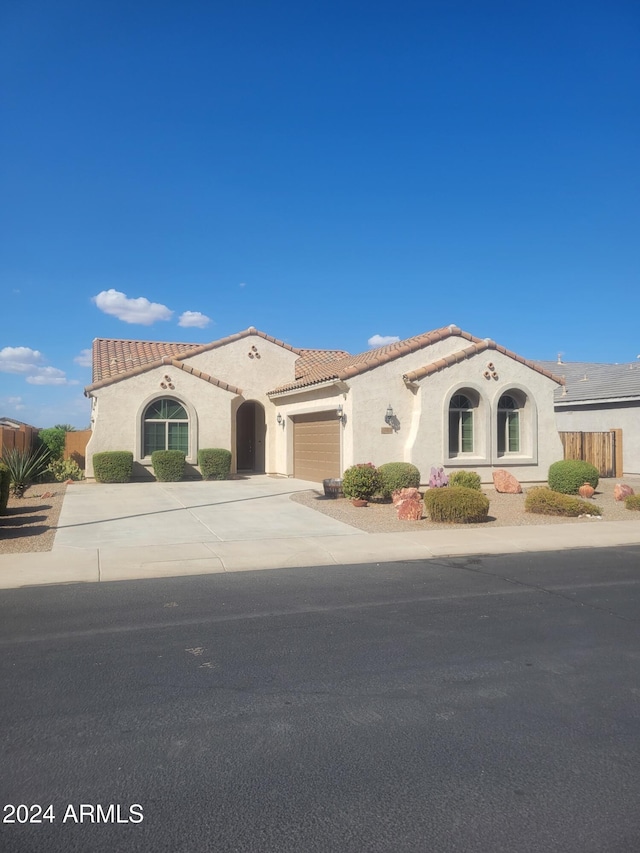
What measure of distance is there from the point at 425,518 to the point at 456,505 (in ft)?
3.16

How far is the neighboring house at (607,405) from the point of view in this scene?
2673 centimetres

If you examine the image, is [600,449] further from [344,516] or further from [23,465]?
[23,465]

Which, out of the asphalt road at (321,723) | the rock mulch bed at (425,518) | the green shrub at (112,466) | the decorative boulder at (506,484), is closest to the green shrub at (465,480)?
the rock mulch bed at (425,518)

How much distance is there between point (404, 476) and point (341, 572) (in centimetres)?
873

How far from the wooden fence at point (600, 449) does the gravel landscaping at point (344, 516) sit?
16.4ft

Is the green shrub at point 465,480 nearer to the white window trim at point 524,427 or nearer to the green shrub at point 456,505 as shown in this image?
the white window trim at point 524,427

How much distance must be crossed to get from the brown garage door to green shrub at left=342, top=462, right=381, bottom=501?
3.64 meters

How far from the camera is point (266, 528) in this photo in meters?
13.2

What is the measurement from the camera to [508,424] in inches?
866

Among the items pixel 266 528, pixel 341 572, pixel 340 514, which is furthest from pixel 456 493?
pixel 341 572

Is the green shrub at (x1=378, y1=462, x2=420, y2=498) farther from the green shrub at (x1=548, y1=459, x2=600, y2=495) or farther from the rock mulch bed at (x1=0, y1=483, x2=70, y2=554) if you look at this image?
the rock mulch bed at (x1=0, y1=483, x2=70, y2=554)

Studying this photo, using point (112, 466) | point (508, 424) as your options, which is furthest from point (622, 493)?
point (112, 466)

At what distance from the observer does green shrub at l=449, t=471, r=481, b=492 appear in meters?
19.1

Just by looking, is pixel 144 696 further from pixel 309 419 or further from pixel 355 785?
pixel 309 419
